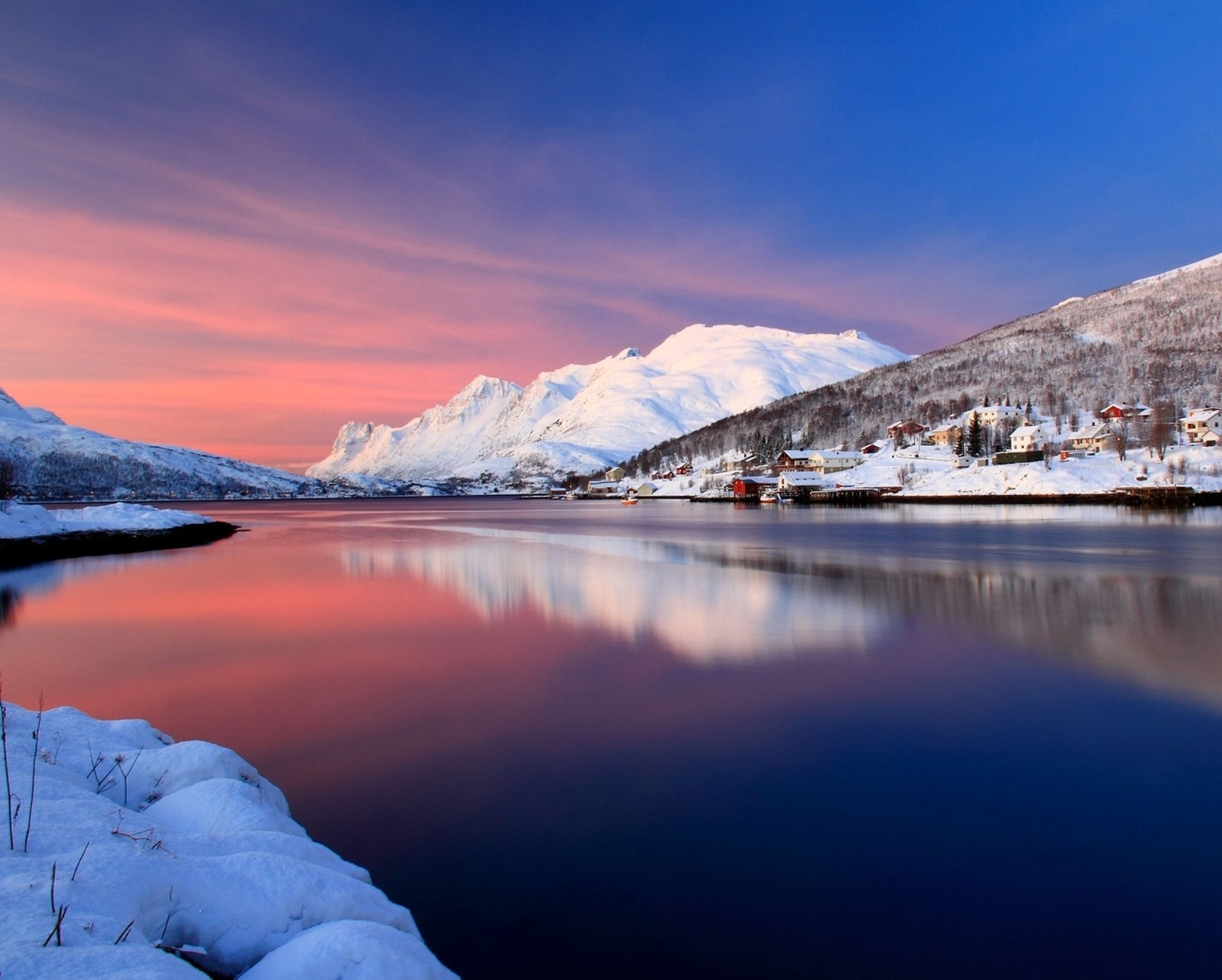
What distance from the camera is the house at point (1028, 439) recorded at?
278 ft

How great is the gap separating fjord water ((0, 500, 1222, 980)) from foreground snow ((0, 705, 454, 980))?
1.28m

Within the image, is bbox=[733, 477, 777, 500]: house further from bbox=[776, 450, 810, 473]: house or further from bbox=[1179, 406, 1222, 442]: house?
bbox=[1179, 406, 1222, 442]: house

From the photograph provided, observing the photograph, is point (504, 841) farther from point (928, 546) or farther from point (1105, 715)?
point (928, 546)

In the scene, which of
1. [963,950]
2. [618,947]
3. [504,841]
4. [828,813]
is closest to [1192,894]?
[963,950]

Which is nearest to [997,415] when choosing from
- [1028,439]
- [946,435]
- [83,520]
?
[946,435]

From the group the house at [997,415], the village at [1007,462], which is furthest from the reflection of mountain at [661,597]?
the house at [997,415]

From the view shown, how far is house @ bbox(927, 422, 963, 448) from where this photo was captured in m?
102

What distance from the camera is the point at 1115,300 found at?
150875 mm

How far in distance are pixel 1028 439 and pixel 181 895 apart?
97.1m

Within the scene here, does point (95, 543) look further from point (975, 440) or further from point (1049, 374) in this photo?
point (1049, 374)

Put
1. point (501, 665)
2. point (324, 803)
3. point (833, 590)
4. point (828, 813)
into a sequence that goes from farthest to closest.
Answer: point (833, 590) < point (501, 665) < point (324, 803) < point (828, 813)

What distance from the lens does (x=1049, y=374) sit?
121m

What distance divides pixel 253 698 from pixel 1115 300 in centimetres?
18488

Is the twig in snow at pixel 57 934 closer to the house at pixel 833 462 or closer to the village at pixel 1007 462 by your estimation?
the village at pixel 1007 462
